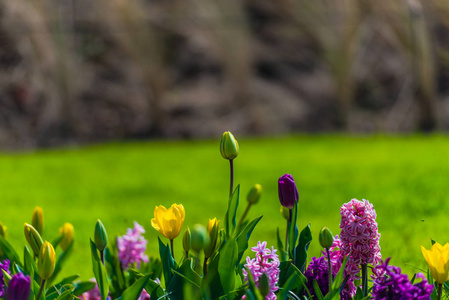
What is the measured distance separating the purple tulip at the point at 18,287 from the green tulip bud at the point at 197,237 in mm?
331

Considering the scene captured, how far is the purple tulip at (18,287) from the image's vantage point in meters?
1.02

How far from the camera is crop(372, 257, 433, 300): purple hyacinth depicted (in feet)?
3.67

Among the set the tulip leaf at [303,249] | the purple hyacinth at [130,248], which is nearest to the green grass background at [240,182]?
the tulip leaf at [303,249]

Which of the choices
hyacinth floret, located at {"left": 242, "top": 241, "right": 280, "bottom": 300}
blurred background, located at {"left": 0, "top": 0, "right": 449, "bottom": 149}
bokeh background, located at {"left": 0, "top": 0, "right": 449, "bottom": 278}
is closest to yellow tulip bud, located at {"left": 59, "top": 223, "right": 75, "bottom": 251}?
hyacinth floret, located at {"left": 242, "top": 241, "right": 280, "bottom": 300}

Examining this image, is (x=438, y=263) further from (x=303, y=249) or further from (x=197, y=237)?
(x=197, y=237)

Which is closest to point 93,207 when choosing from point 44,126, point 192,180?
point 192,180

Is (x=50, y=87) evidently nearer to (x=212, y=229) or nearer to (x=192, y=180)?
(x=192, y=180)

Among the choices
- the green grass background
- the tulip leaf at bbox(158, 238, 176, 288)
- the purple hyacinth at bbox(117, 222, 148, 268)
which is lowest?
the green grass background

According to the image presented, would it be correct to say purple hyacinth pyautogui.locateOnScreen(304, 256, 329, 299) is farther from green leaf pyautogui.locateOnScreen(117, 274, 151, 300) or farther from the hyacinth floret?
green leaf pyautogui.locateOnScreen(117, 274, 151, 300)

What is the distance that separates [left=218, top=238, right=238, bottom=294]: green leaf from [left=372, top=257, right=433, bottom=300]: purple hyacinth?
11.9 inches

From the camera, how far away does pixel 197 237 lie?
1.18 metres

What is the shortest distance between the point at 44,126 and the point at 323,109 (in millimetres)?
3375

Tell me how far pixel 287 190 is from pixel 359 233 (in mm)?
225

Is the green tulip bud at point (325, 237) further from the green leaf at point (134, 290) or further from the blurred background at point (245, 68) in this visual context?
the blurred background at point (245, 68)
